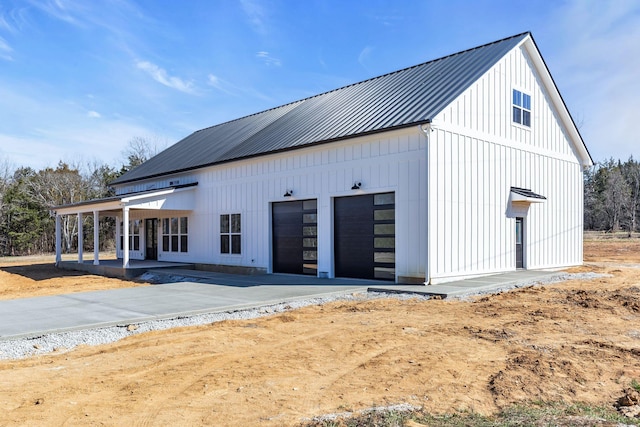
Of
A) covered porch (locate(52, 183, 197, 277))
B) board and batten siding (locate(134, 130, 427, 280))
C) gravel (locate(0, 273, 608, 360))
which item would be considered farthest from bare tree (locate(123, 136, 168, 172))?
gravel (locate(0, 273, 608, 360))

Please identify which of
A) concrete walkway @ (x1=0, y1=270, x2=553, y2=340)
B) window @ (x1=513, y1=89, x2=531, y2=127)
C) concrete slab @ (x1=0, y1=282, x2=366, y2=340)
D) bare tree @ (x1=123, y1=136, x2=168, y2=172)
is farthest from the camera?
bare tree @ (x1=123, y1=136, x2=168, y2=172)

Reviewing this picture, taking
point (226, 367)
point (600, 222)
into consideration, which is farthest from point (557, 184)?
point (600, 222)

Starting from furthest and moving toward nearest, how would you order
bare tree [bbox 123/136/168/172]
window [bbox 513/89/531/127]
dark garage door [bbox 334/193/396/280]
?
1. bare tree [bbox 123/136/168/172]
2. window [bbox 513/89/531/127]
3. dark garage door [bbox 334/193/396/280]

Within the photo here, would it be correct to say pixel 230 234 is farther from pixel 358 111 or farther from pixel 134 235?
pixel 134 235

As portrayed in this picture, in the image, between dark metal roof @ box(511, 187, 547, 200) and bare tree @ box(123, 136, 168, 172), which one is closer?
dark metal roof @ box(511, 187, 547, 200)

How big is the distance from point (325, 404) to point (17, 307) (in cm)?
777

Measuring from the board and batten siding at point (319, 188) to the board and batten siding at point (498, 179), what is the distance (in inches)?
19.5

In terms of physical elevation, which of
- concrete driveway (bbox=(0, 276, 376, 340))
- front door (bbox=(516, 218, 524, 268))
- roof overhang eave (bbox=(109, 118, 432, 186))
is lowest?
concrete driveway (bbox=(0, 276, 376, 340))

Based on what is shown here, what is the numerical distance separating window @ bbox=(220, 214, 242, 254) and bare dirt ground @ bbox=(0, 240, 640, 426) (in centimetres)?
895

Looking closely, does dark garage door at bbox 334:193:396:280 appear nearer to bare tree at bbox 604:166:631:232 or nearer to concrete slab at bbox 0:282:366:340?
concrete slab at bbox 0:282:366:340

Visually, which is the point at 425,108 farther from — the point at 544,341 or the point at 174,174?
the point at 174,174

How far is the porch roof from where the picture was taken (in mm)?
17172

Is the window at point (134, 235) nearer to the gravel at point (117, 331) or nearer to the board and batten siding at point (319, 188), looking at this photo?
the board and batten siding at point (319, 188)

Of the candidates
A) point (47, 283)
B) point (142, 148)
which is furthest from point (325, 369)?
point (142, 148)
